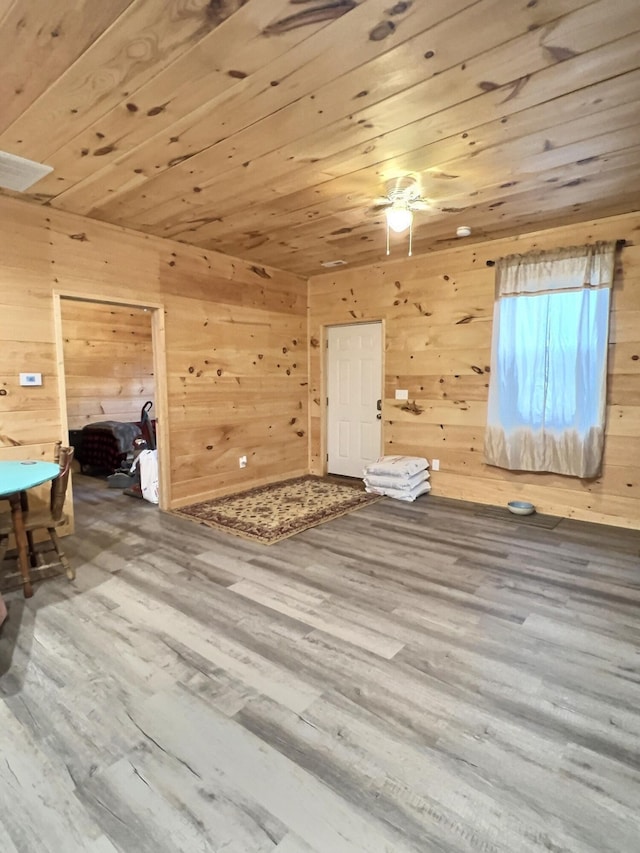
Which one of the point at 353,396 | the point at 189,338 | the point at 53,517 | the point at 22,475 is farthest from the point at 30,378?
the point at 353,396

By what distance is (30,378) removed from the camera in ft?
11.5

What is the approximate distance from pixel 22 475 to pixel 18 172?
1967 millimetres

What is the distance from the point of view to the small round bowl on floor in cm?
424

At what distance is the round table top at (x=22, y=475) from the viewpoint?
8.27 feet

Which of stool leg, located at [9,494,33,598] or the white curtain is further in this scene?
the white curtain

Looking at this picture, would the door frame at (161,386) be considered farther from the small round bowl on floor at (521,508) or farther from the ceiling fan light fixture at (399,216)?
the small round bowl on floor at (521,508)

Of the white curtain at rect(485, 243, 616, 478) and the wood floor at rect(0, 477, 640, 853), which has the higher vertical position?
the white curtain at rect(485, 243, 616, 478)

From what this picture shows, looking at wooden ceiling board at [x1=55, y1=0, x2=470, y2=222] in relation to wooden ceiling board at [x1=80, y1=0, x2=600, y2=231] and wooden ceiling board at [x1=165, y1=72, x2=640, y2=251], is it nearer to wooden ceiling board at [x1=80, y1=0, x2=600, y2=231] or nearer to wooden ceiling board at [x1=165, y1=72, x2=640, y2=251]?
wooden ceiling board at [x1=80, y1=0, x2=600, y2=231]

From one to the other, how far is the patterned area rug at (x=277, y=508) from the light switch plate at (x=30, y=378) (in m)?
1.72

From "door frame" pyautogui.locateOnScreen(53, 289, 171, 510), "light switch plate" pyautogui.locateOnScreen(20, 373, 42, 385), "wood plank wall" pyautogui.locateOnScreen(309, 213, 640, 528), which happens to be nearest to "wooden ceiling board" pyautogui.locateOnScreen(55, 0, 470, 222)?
"door frame" pyautogui.locateOnScreen(53, 289, 171, 510)

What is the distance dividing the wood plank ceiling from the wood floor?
2657 mm

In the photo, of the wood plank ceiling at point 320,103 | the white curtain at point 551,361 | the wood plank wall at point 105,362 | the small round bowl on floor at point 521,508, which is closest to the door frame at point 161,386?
the wood plank ceiling at point 320,103

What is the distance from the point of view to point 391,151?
8.61 feet

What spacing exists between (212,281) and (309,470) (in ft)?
9.10
